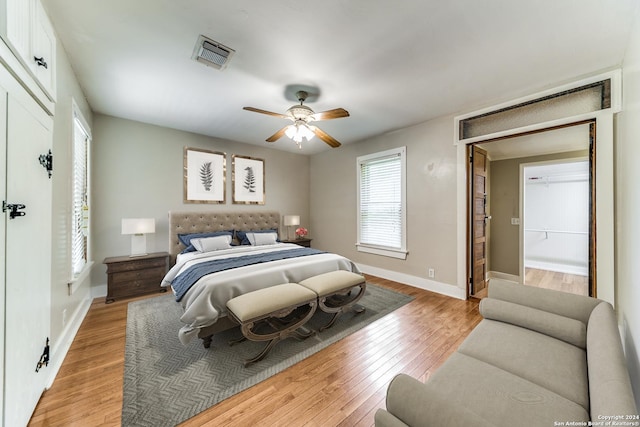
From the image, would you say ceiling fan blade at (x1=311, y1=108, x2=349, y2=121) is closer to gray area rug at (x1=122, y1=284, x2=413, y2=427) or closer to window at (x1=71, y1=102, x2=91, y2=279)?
gray area rug at (x1=122, y1=284, x2=413, y2=427)

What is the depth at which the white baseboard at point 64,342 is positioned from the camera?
1846 mm

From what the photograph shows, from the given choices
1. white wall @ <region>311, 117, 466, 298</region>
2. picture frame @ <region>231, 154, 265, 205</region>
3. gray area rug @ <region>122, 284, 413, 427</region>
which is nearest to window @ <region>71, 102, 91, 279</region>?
gray area rug @ <region>122, 284, 413, 427</region>

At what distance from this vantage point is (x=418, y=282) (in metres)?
3.93

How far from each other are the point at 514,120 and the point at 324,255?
2.97 metres

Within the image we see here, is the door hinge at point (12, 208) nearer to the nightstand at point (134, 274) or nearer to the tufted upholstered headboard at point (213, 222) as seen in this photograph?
the nightstand at point (134, 274)

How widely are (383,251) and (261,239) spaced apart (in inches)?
89.7

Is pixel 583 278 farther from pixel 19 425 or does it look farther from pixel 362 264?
pixel 19 425

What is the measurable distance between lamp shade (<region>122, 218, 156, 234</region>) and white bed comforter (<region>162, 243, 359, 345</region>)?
0.86 meters

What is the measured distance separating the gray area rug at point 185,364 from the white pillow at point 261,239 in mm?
1677

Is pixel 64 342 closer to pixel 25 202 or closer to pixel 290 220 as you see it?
pixel 25 202

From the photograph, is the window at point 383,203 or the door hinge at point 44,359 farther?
the window at point 383,203

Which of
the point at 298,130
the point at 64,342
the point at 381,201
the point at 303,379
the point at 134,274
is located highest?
the point at 298,130

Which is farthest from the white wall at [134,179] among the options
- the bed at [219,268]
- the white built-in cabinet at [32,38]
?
the white built-in cabinet at [32,38]

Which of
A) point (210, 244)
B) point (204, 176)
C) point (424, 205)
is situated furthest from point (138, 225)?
point (424, 205)
